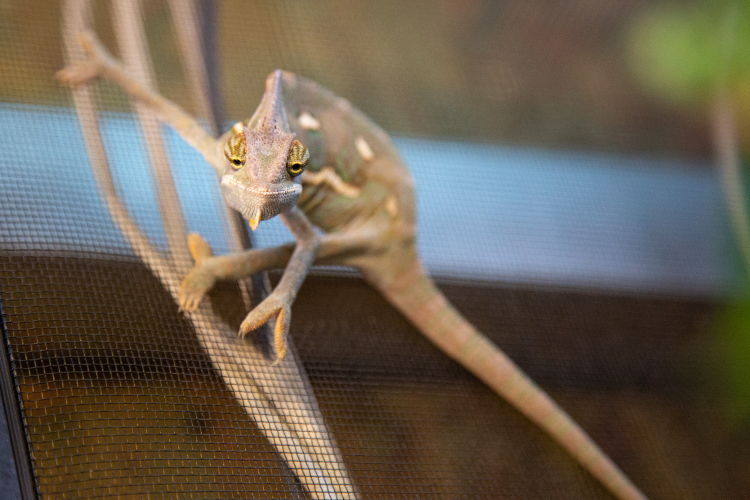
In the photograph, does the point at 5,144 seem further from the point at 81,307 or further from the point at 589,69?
the point at 589,69

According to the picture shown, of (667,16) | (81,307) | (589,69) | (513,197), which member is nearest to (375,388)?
(81,307)

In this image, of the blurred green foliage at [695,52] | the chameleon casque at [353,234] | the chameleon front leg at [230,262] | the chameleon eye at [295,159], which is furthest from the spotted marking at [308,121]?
the blurred green foliage at [695,52]

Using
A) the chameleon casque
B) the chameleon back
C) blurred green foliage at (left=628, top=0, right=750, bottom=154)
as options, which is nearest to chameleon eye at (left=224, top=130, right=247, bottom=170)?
the chameleon casque

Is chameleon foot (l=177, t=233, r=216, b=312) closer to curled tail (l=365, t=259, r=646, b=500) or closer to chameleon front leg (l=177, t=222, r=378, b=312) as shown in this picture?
chameleon front leg (l=177, t=222, r=378, b=312)

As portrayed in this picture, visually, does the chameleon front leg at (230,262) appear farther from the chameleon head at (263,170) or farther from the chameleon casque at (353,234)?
the chameleon head at (263,170)

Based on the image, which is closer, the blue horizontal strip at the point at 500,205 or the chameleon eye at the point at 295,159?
the chameleon eye at the point at 295,159

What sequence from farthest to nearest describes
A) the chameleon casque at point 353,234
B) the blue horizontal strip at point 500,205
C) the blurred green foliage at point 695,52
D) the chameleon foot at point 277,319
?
the blurred green foliage at point 695,52, the blue horizontal strip at point 500,205, the chameleon casque at point 353,234, the chameleon foot at point 277,319

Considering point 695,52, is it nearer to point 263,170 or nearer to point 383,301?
point 383,301
